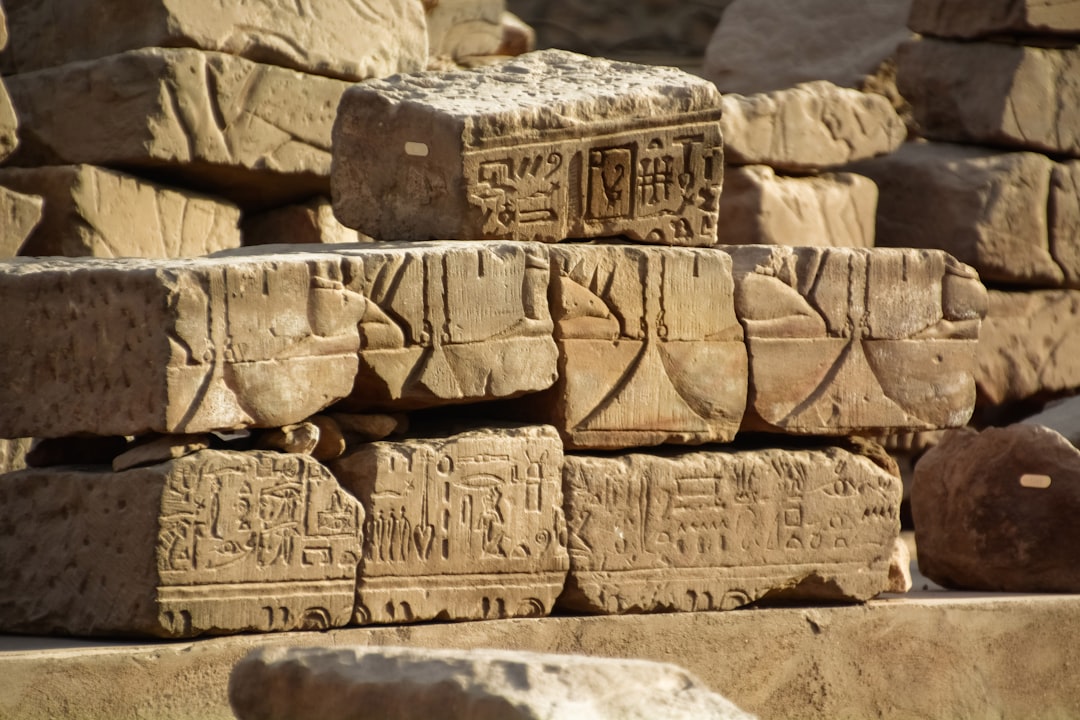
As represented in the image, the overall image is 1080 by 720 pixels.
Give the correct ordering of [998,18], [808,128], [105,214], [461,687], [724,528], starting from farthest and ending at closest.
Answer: [998,18] → [808,128] → [105,214] → [724,528] → [461,687]

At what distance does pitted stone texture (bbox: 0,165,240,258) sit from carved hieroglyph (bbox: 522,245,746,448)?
2444 mm

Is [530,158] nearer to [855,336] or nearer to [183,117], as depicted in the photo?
[855,336]

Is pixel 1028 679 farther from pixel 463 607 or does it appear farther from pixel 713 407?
pixel 463 607

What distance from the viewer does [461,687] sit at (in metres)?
3.47

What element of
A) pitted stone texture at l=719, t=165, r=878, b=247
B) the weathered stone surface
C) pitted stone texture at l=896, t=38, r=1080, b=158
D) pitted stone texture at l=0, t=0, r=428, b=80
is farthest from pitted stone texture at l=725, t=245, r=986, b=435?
pitted stone texture at l=896, t=38, r=1080, b=158

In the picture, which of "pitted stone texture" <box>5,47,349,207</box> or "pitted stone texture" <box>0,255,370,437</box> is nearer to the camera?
"pitted stone texture" <box>0,255,370,437</box>

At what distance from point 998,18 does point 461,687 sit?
690cm

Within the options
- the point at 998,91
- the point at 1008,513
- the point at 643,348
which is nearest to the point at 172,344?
the point at 643,348

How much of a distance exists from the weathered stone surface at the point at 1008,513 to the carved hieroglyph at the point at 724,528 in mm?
765

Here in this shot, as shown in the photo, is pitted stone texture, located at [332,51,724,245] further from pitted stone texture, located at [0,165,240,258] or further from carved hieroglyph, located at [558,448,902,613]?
pitted stone texture, located at [0,165,240,258]

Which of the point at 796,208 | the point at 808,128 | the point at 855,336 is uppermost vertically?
the point at 855,336

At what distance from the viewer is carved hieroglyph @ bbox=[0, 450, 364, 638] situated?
4.98 m

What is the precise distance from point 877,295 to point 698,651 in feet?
4.50

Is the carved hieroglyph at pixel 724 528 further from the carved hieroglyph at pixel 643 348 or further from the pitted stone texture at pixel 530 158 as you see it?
the pitted stone texture at pixel 530 158
